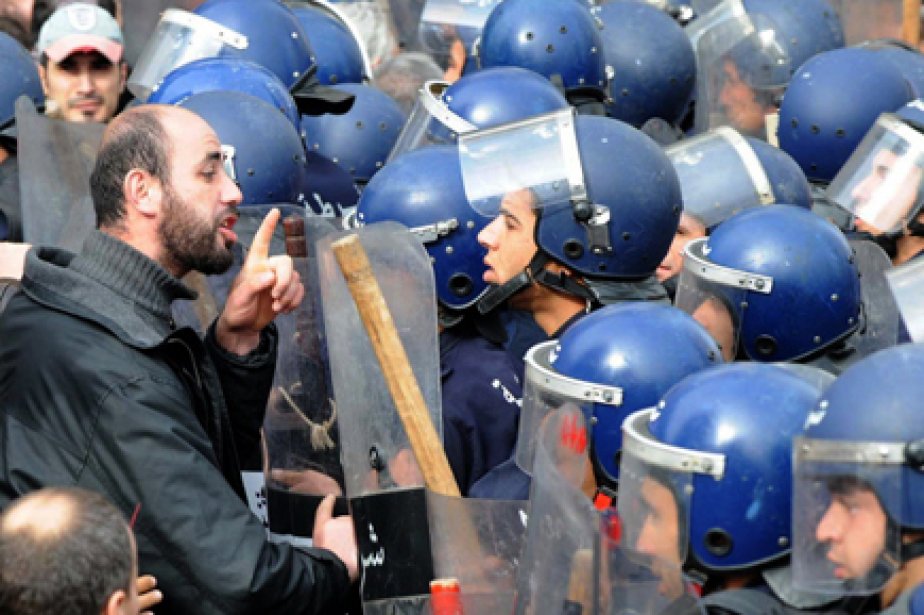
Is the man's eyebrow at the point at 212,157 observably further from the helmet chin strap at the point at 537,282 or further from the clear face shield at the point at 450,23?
the clear face shield at the point at 450,23

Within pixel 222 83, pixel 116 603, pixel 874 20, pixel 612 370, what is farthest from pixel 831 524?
pixel 874 20

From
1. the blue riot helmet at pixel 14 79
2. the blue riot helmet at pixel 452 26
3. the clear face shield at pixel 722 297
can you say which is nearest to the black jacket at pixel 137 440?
the clear face shield at pixel 722 297

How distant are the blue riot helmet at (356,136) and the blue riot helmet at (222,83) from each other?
1104 millimetres

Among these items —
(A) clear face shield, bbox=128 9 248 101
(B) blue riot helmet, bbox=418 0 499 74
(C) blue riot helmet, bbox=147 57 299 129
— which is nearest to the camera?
(C) blue riot helmet, bbox=147 57 299 129

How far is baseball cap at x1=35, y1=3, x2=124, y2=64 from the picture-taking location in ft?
25.7

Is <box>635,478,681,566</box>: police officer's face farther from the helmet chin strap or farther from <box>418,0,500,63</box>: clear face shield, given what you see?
<box>418,0,500,63</box>: clear face shield

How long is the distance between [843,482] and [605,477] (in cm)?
97

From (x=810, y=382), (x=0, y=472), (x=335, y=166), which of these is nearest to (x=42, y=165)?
(x=335, y=166)

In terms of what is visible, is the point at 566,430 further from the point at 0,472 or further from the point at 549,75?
the point at 549,75

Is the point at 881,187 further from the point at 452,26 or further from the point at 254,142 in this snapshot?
the point at 452,26

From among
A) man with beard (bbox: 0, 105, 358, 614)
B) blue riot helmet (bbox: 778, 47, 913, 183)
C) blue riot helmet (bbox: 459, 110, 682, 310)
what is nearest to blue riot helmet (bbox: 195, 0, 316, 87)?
blue riot helmet (bbox: 778, 47, 913, 183)

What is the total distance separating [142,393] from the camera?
3914 mm

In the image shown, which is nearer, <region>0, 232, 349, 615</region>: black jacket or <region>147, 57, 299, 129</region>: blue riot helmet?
<region>0, 232, 349, 615</region>: black jacket

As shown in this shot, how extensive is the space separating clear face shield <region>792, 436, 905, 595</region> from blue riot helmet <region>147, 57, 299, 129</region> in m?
3.34
